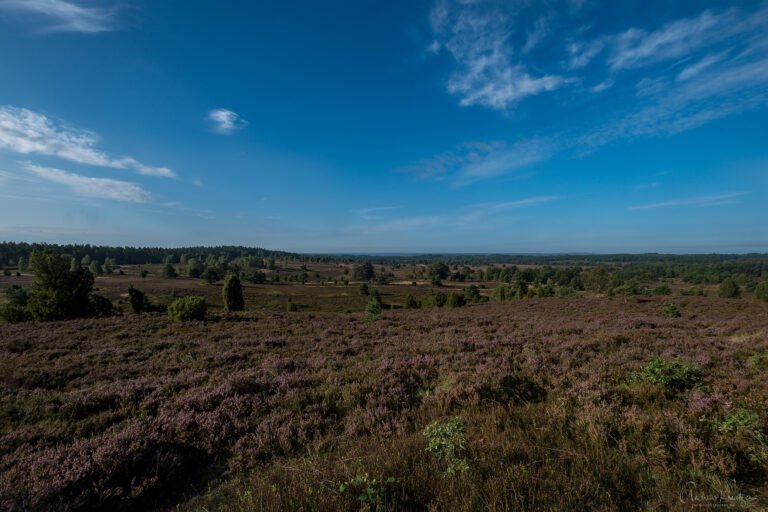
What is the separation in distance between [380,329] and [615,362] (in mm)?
10603

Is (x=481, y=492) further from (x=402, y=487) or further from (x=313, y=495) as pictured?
(x=313, y=495)

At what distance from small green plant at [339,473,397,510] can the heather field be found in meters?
0.02

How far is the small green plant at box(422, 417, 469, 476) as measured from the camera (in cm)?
327

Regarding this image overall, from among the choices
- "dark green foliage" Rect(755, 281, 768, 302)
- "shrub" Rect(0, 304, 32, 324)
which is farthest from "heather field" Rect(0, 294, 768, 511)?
"dark green foliage" Rect(755, 281, 768, 302)

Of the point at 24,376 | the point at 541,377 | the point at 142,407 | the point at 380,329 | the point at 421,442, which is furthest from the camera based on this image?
the point at 380,329

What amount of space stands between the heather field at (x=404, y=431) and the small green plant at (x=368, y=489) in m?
0.02

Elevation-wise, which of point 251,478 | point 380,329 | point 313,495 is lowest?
point 380,329

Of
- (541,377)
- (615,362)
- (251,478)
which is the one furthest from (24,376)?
(615,362)

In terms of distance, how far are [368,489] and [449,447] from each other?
1.27 m

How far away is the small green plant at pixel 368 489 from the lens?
9.18 feet

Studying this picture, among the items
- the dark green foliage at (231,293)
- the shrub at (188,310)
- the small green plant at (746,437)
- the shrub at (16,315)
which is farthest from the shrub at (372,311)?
the shrub at (16,315)

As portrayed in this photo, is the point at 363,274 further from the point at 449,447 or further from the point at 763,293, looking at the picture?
the point at 449,447

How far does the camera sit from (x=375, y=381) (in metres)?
6.88

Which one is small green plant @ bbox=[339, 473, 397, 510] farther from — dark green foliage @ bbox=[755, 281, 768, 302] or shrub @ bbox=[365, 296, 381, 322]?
dark green foliage @ bbox=[755, 281, 768, 302]
